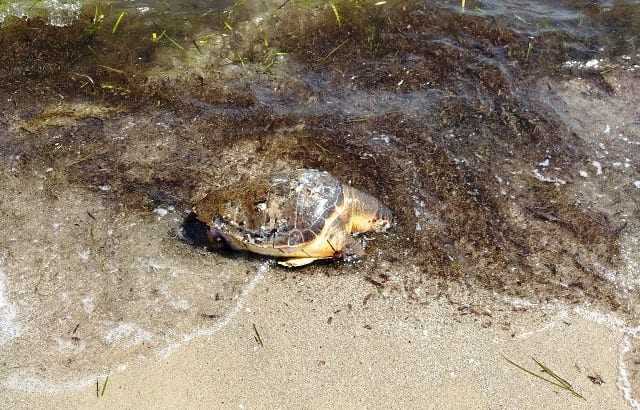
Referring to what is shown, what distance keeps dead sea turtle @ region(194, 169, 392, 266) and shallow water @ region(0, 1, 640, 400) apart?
25 cm

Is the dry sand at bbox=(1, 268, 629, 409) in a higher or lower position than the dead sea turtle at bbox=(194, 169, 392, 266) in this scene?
lower

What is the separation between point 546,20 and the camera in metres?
6.47

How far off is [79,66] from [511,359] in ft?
17.3

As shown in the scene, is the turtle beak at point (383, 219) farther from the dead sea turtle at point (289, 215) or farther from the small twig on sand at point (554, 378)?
the small twig on sand at point (554, 378)

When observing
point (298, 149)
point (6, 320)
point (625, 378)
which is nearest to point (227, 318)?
point (6, 320)

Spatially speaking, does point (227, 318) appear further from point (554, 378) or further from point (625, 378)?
point (625, 378)

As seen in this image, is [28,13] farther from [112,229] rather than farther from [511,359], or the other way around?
[511,359]

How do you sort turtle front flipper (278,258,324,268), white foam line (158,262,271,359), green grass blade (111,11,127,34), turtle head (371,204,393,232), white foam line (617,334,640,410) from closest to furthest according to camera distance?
white foam line (617,334,640,410) < white foam line (158,262,271,359) < turtle front flipper (278,258,324,268) < turtle head (371,204,393,232) < green grass blade (111,11,127,34)

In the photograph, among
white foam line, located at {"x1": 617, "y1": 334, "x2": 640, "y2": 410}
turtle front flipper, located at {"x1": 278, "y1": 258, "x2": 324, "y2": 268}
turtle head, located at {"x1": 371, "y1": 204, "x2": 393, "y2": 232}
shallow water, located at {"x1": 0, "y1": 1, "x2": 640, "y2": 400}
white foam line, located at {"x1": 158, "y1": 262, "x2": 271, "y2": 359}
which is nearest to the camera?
white foam line, located at {"x1": 617, "y1": 334, "x2": 640, "y2": 410}

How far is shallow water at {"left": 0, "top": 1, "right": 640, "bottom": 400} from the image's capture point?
3754 millimetres

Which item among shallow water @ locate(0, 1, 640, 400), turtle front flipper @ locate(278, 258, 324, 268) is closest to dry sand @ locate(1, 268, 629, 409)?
shallow water @ locate(0, 1, 640, 400)

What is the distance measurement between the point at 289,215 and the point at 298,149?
1.21 meters

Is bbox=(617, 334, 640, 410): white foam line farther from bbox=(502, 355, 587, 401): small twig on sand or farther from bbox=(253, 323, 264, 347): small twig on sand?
bbox=(253, 323, 264, 347): small twig on sand

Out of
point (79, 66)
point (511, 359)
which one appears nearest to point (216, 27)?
point (79, 66)
